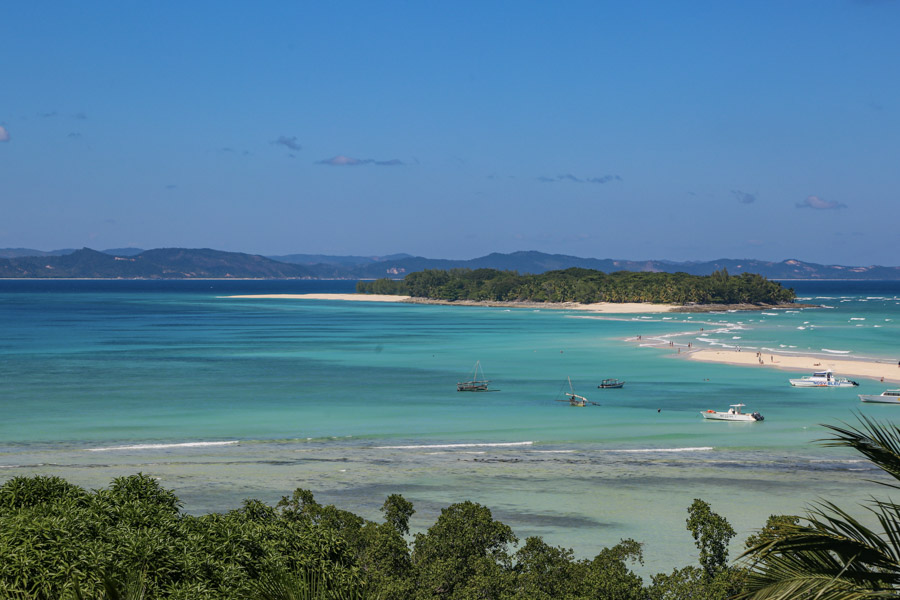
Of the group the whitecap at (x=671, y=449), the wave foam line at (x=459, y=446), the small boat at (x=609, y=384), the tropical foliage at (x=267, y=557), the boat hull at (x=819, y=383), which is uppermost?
the tropical foliage at (x=267, y=557)

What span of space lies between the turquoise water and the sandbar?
12.5 ft

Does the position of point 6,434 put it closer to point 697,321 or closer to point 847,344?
point 847,344

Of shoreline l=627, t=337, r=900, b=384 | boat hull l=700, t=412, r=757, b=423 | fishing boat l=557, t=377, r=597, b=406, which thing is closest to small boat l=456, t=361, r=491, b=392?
fishing boat l=557, t=377, r=597, b=406

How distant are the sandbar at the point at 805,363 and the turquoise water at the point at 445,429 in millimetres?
3823

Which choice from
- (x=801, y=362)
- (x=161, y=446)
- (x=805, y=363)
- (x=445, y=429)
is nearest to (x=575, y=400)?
(x=445, y=429)

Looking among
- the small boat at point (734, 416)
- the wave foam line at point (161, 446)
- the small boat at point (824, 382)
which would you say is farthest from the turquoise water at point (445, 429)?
the small boat at point (824, 382)

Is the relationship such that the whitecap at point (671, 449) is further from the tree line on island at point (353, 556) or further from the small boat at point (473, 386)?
the small boat at point (473, 386)

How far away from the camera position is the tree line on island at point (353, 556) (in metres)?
8.03

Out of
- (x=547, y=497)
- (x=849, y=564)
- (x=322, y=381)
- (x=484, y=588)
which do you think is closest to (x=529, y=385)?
(x=322, y=381)

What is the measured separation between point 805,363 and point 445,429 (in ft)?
175

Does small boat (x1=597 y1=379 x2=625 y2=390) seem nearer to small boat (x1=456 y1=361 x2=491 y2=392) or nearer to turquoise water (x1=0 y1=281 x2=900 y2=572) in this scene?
turquoise water (x1=0 y1=281 x2=900 y2=572)

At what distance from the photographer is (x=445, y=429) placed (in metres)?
52.8

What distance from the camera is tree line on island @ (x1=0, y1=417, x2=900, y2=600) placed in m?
8.03

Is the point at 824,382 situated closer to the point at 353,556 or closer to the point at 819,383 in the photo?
the point at 819,383
